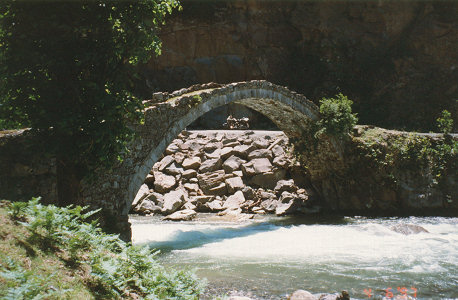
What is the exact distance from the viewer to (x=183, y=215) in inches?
519

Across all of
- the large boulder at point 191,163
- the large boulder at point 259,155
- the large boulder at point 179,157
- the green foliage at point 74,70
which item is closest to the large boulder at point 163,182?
the large boulder at point 191,163

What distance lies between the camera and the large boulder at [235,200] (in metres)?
14.8

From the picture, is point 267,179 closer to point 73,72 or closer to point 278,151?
point 278,151

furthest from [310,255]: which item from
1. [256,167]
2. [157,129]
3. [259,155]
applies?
[259,155]

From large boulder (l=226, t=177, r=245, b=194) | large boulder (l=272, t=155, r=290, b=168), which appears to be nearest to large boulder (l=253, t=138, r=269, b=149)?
large boulder (l=272, t=155, r=290, b=168)

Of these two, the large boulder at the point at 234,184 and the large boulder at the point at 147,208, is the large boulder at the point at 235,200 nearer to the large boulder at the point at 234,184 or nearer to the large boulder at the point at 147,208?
the large boulder at the point at 234,184

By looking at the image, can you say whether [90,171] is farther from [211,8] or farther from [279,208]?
[211,8]

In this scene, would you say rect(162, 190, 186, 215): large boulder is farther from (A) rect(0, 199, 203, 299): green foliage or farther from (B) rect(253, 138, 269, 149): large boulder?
(A) rect(0, 199, 203, 299): green foliage

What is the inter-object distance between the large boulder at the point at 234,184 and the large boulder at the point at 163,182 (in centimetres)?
202

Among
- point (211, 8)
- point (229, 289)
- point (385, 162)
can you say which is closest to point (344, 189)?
point (385, 162)

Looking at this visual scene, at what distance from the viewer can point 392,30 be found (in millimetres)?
24609

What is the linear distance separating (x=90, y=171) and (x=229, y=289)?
2.89 metres

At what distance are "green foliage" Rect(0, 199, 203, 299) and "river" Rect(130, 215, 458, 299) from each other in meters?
1.84

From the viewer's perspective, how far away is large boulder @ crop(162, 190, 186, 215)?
13.9 m
